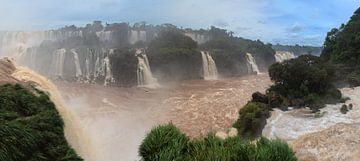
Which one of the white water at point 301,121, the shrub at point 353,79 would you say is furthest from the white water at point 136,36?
the white water at point 301,121

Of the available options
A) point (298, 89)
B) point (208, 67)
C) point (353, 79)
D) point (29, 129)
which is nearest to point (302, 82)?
point (298, 89)

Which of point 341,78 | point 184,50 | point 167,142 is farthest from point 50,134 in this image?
point 184,50

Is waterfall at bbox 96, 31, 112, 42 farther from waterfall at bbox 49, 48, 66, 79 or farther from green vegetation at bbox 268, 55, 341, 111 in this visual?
green vegetation at bbox 268, 55, 341, 111

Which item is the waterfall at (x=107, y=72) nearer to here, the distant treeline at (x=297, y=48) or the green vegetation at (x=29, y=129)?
the green vegetation at (x=29, y=129)

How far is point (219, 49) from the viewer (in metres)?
57.3

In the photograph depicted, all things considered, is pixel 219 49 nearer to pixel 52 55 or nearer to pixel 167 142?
pixel 52 55

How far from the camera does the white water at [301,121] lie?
19594 millimetres

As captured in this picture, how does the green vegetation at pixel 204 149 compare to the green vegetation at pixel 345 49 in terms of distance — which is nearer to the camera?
the green vegetation at pixel 204 149

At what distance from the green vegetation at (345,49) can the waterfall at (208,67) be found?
11673mm

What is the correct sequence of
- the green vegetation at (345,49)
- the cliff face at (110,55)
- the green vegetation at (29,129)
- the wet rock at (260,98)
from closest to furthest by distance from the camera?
the green vegetation at (29,129), the wet rock at (260,98), the green vegetation at (345,49), the cliff face at (110,55)

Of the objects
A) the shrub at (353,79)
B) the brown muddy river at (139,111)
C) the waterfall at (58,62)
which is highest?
the waterfall at (58,62)

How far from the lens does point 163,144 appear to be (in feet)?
31.4

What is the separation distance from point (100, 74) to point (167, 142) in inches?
1366

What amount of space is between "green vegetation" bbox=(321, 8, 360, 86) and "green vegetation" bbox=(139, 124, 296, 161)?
23.2 metres
